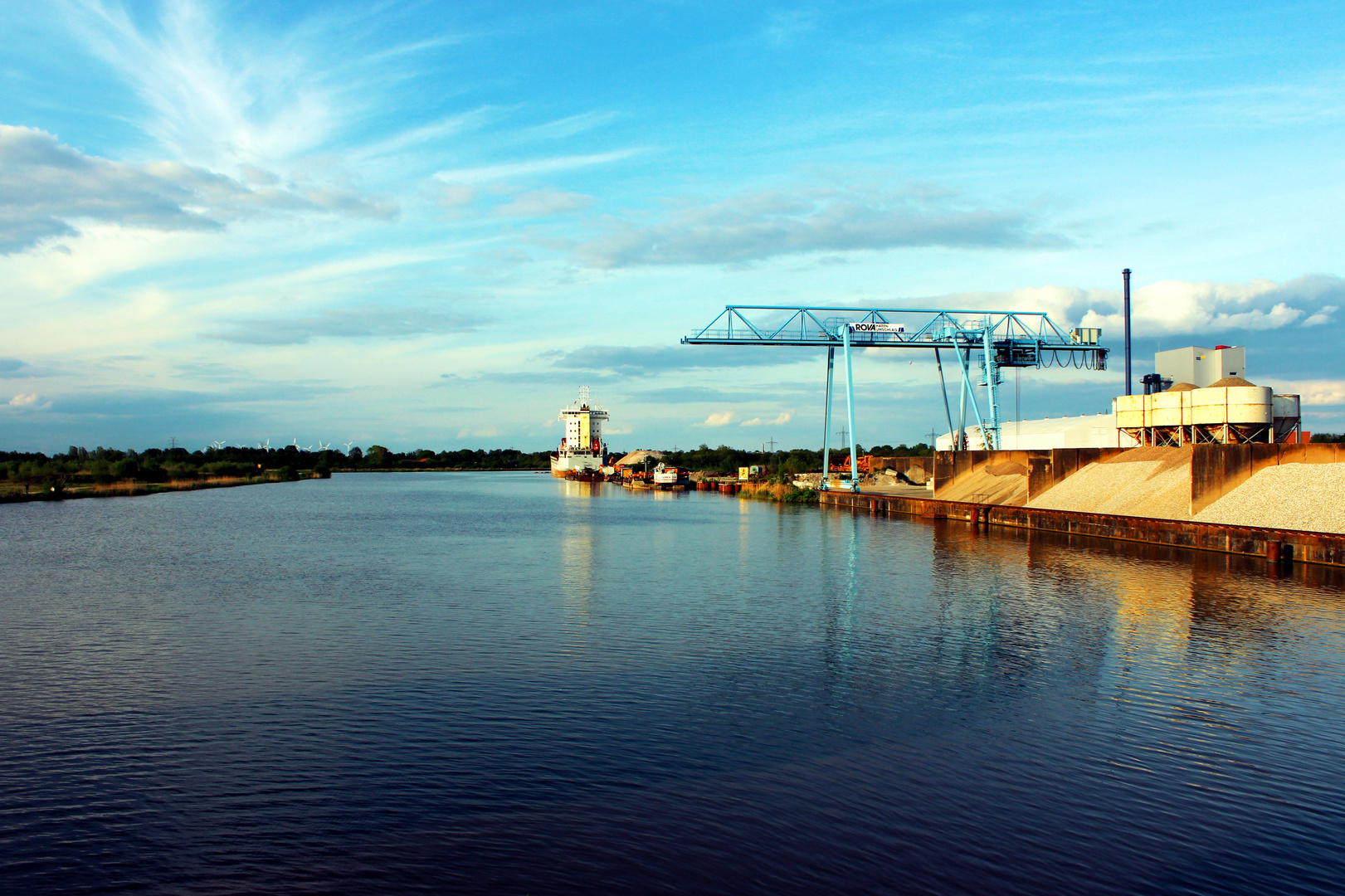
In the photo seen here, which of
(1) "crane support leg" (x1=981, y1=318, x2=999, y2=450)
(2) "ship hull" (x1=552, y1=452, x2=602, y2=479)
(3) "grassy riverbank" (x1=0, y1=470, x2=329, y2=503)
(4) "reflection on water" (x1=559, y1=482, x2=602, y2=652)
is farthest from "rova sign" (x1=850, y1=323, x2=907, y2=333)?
(2) "ship hull" (x1=552, y1=452, x2=602, y2=479)

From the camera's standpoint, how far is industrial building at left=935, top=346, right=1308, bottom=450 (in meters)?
35.1

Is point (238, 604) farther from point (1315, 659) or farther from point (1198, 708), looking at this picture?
point (1315, 659)

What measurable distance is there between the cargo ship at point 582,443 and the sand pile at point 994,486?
7884cm

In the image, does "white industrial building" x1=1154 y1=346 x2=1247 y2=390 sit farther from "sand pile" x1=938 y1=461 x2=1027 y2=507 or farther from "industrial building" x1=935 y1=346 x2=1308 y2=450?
"sand pile" x1=938 y1=461 x2=1027 y2=507

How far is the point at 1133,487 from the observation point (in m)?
36.8

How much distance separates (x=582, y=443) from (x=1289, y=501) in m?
110

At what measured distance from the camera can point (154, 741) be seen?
1001 centimetres

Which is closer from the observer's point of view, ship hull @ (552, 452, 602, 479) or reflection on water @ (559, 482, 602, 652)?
reflection on water @ (559, 482, 602, 652)

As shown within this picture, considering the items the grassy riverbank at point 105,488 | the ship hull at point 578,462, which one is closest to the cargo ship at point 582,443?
the ship hull at point 578,462

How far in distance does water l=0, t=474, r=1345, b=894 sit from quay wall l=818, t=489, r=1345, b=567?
3.58 meters

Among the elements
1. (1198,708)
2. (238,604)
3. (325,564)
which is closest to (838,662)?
(1198,708)

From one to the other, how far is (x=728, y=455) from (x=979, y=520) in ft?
391

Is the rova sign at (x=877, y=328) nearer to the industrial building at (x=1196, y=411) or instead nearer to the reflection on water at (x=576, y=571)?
the industrial building at (x=1196, y=411)

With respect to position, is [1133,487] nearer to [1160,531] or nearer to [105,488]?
[1160,531]
